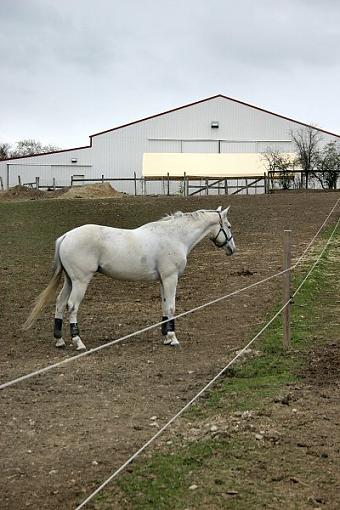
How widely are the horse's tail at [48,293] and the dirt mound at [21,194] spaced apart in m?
27.9

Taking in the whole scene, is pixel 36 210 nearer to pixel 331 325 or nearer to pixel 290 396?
pixel 331 325

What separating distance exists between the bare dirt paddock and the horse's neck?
1320 millimetres

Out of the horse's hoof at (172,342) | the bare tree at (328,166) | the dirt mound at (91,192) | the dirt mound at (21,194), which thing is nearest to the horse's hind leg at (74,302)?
the horse's hoof at (172,342)

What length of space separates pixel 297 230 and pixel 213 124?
34.3 meters

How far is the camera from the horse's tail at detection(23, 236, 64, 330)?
833 centimetres

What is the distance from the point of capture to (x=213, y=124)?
53.1 meters

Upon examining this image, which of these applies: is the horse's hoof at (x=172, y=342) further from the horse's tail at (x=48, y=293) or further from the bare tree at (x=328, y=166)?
the bare tree at (x=328, y=166)

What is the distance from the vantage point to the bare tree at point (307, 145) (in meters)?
47.9

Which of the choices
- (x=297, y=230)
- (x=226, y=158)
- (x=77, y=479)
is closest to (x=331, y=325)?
(x=77, y=479)

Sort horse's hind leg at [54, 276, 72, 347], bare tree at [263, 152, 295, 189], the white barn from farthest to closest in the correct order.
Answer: the white barn → bare tree at [263, 152, 295, 189] → horse's hind leg at [54, 276, 72, 347]

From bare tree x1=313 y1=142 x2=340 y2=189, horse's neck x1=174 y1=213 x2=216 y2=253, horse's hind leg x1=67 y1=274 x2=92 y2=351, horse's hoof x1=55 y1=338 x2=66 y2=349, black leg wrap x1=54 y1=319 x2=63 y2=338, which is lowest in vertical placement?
horse's hoof x1=55 y1=338 x2=66 y2=349

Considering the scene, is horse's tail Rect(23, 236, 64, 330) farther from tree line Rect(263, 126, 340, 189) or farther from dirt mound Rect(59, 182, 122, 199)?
tree line Rect(263, 126, 340, 189)

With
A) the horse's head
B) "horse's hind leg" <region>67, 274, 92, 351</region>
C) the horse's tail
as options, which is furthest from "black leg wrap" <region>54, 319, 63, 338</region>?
the horse's head

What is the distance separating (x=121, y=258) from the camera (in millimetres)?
8484
